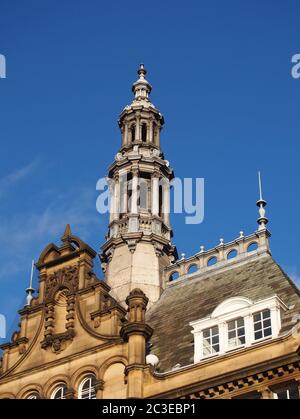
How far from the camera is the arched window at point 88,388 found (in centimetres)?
4050

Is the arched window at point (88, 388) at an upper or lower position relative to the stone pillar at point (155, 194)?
lower

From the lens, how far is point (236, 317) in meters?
39.0

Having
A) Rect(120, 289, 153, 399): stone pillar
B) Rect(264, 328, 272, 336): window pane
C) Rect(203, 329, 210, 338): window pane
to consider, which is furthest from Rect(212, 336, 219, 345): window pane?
Rect(120, 289, 153, 399): stone pillar

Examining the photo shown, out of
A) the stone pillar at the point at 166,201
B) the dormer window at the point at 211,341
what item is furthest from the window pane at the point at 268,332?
the stone pillar at the point at 166,201

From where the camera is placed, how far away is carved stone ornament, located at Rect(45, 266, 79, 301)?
44.9 meters

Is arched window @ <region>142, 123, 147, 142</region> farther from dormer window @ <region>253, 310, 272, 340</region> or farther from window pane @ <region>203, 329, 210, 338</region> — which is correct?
dormer window @ <region>253, 310, 272, 340</region>

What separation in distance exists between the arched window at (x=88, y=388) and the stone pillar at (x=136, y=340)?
216cm

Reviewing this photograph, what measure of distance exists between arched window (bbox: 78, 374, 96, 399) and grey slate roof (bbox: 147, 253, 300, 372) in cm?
298

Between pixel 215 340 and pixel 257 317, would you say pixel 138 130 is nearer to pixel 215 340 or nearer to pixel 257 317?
pixel 215 340

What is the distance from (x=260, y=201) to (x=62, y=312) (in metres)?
11.8

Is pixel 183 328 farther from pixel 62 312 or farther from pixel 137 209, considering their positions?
pixel 137 209

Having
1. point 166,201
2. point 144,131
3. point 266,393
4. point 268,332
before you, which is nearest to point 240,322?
point 268,332

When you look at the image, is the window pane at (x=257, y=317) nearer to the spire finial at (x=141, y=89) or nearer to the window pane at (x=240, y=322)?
the window pane at (x=240, y=322)
